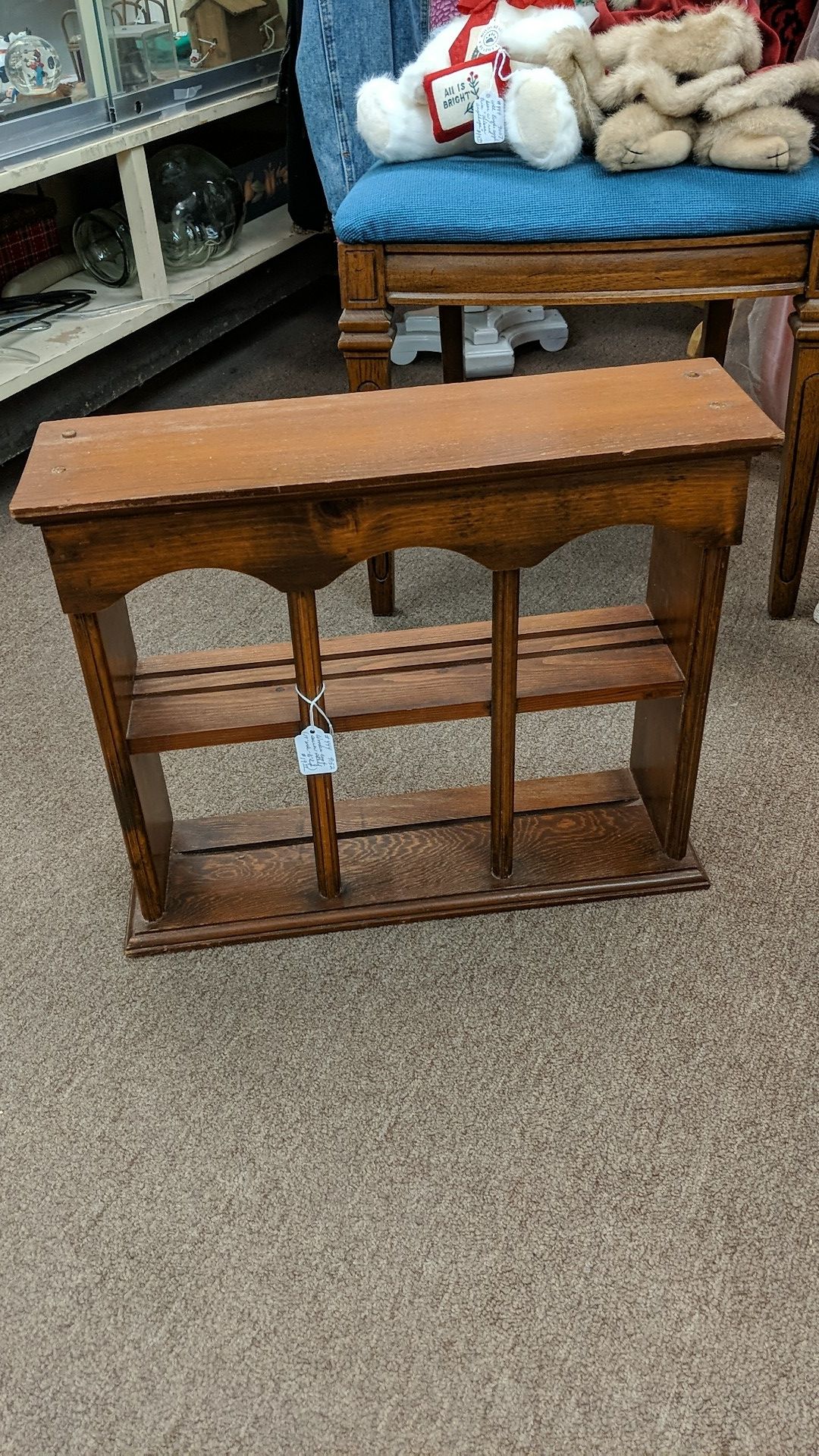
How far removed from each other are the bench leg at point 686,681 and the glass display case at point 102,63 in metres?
1.31

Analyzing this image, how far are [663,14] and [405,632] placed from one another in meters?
0.82

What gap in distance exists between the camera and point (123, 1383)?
80cm

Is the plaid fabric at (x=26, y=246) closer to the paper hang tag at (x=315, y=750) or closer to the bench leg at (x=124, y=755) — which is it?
the bench leg at (x=124, y=755)

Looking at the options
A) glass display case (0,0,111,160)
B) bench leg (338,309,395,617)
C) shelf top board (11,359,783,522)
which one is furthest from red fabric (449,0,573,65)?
glass display case (0,0,111,160)

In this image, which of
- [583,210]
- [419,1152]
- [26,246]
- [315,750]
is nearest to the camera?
[419,1152]

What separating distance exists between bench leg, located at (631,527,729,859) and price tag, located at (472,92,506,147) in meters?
0.54

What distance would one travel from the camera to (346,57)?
1544mm

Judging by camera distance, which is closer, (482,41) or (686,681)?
(686,681)

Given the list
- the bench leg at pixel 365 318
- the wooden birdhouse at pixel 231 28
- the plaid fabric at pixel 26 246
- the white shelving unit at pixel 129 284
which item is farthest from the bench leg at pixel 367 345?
the wooden birdhouse at pixel 231 28

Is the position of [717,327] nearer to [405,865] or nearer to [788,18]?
[788,18]

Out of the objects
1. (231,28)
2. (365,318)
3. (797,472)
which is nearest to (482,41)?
(365,318)

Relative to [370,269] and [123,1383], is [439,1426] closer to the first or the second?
[123,1383]

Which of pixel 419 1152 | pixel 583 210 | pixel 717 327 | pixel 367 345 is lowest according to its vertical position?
pixel 419 1152

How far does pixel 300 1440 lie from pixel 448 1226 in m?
0.18
